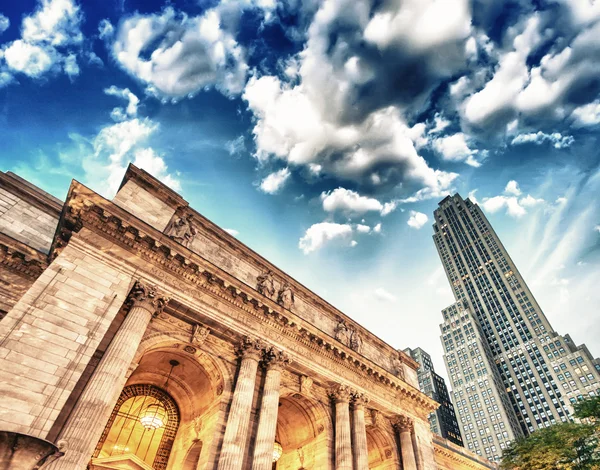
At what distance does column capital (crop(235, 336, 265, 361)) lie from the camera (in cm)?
1892

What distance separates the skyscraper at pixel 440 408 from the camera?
10569 cm

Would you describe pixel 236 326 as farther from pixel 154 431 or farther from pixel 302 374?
pixel 154 431

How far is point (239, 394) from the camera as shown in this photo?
1736cm

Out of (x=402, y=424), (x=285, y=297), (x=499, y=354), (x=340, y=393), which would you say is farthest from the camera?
(x=499, y=354)

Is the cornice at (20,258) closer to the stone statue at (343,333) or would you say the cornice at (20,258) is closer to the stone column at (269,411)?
the stone column at (269,411)

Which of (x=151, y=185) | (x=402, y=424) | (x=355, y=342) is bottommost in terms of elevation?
(x=402, y=424)

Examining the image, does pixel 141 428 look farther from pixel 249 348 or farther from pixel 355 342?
pixel 355 342

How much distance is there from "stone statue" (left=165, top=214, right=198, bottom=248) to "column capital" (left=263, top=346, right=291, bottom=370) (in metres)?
7.63

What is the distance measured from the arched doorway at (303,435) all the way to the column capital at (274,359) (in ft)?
10.7

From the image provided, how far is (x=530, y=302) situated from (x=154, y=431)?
4698 inches

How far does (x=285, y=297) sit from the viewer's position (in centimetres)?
2342

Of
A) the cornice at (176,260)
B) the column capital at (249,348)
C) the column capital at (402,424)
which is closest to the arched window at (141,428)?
the column capital at (249,348)

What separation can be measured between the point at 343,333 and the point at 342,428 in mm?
6863

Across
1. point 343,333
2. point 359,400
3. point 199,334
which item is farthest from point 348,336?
point 199,334
